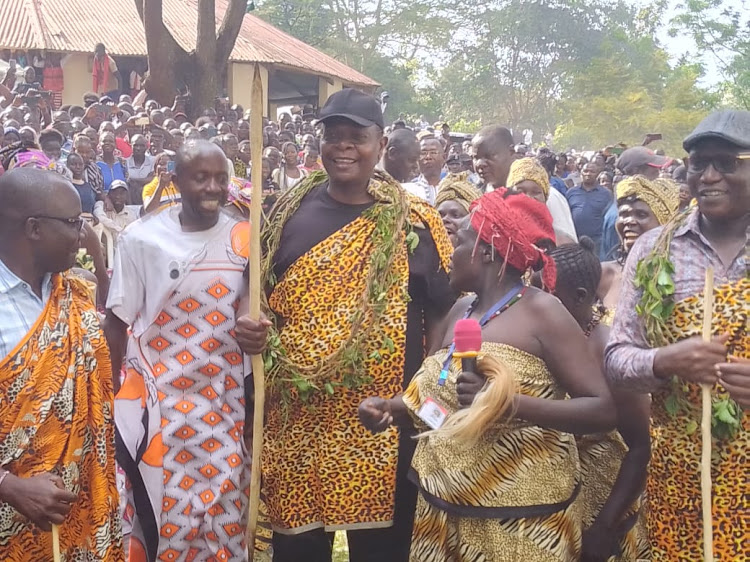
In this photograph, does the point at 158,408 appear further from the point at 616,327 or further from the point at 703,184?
the point at 703,184

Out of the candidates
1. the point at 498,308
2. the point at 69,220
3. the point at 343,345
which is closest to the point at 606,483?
the point at 498,308

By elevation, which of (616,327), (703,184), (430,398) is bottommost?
(430,398)

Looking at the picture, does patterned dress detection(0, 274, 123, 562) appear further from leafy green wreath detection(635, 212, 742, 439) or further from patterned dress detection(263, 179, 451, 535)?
leafy green wreath detection(635, 212, 742, 439)

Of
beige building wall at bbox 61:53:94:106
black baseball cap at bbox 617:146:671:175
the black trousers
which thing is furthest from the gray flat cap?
beige building wall at bbox 61:53:94:106

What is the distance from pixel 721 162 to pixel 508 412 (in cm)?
100

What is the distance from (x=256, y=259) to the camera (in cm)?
335

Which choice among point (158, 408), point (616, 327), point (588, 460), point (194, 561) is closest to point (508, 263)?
point (616, 327)

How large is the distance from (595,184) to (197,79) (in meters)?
12.3

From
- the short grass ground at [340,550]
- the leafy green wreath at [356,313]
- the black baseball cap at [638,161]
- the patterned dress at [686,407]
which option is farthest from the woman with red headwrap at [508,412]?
the black baseball cap at [638,161]

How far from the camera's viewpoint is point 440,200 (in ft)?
16.9

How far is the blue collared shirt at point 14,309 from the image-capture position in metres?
2.89

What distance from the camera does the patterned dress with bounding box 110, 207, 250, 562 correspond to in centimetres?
379

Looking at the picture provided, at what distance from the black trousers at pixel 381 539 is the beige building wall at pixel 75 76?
23492mm

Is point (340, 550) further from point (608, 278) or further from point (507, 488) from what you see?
point (507, 488)
